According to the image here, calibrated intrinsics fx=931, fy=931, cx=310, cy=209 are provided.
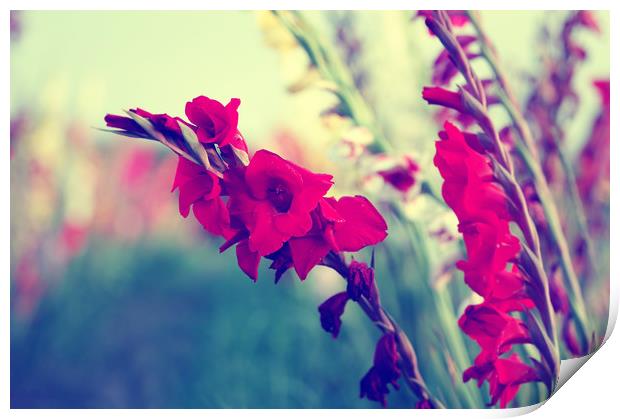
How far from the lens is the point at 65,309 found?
94 centimetres

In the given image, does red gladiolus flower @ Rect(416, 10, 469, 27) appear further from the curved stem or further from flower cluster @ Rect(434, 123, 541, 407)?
the curved stem

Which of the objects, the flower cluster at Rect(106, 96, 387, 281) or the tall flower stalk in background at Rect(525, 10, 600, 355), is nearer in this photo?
the flower cluster at Rect(106, 96, 387, 281)

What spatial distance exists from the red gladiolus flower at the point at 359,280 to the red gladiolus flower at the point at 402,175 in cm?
10

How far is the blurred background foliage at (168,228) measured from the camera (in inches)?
36.7

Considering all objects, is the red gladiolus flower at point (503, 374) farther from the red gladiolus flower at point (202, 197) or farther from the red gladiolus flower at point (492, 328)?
the red gladiolus flower at point (202, 197)

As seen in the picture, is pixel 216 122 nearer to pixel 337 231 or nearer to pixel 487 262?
pixel 337 231

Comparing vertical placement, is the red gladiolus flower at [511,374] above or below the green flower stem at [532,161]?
below

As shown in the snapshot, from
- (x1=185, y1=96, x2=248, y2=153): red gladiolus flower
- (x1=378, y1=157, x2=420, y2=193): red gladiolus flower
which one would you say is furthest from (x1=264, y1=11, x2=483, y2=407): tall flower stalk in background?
(x1=185, y1=96, x2=248, y2=153): red gladiolus flower

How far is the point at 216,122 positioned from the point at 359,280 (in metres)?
0.20

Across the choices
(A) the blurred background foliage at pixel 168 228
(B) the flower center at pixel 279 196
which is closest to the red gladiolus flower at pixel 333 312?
(A) the blurred background foliage at pixel 168 228

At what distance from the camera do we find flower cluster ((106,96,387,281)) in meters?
0.85

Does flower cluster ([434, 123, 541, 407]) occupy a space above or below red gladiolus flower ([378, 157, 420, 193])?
below

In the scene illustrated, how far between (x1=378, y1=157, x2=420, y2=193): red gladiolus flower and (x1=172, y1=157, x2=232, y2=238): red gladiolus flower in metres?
0.17
